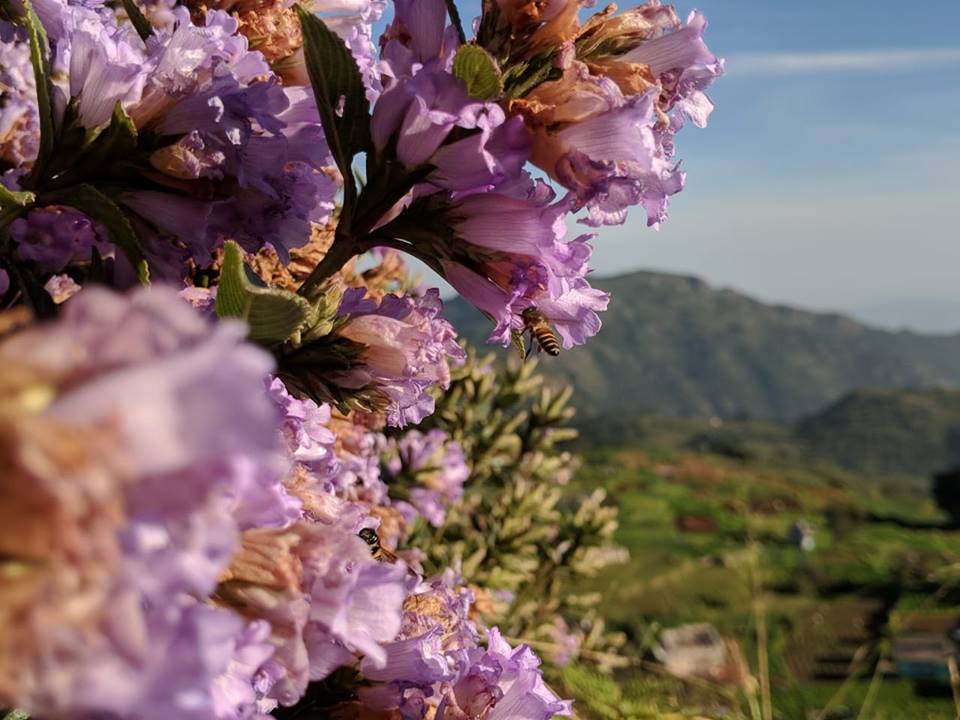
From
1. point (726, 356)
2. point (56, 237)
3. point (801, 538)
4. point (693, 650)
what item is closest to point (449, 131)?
point (56, 237)

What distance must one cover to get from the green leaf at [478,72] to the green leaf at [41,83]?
41cm

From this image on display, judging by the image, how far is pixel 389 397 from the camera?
1.00 meters

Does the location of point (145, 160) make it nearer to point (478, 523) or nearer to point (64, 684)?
point (64, 684)

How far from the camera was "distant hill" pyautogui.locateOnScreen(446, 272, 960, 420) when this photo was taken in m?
128

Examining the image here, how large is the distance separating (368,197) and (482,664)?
1.65 feet

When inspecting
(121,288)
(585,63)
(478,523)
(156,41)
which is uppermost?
(585,63)

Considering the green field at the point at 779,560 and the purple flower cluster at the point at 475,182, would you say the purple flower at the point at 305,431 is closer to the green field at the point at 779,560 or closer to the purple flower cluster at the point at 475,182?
the purple flower cluster at the point at 475,182

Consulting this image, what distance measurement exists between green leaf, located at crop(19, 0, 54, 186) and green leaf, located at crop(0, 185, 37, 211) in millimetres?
74

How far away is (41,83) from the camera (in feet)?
2.85

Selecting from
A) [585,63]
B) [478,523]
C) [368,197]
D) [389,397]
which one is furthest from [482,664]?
[478,523]

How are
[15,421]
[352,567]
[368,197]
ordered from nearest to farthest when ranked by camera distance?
[15,421] < [352,567] < [368,197]

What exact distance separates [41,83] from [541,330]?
567 millimetres

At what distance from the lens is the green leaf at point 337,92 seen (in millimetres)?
848

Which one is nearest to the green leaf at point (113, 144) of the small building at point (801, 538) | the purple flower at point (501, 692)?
the purple flower at point (501, 692)
